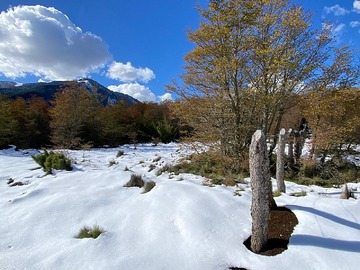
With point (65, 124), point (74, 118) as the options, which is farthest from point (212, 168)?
point (74, 118)

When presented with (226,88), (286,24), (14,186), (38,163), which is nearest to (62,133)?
(38,163)

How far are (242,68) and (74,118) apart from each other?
1352 cm

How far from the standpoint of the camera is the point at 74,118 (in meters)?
16.8

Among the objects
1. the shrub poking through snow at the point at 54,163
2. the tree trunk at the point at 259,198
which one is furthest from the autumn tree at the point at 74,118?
the tree trunk at the point at 259,198

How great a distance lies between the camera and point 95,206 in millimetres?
4246

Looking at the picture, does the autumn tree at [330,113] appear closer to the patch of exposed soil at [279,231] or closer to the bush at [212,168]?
the bush at [212,168]

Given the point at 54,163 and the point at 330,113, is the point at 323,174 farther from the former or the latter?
the point at 54,163

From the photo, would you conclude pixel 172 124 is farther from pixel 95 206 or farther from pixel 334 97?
pixel 95 206

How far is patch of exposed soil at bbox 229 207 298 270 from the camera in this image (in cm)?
296

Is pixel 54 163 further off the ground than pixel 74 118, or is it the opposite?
pixel 74 118

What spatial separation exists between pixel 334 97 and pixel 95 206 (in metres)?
8.99

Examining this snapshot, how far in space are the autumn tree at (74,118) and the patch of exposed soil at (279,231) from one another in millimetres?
13612

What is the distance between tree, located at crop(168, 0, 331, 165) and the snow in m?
2.49

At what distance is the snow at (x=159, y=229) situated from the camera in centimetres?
276
